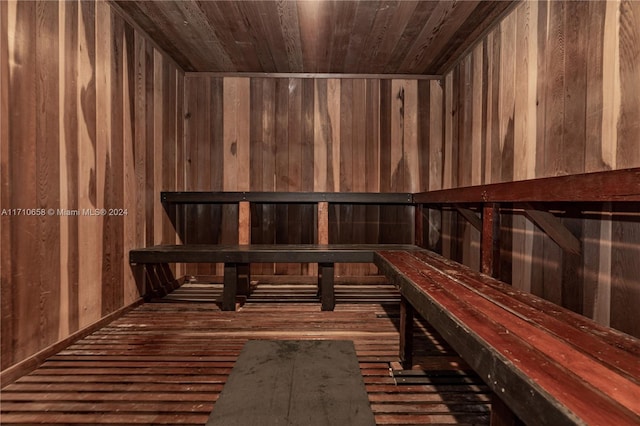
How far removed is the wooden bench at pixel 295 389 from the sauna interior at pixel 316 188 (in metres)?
0.37

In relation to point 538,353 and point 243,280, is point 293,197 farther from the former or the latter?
point 538,353

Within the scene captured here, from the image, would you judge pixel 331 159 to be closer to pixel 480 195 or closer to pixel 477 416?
pixel 480 195

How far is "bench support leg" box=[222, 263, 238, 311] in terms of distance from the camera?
2.75 meters

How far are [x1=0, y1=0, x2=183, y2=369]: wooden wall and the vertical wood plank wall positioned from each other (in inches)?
117

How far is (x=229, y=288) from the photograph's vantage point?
2760 millimetres

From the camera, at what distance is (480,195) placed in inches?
79.0

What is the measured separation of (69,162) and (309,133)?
228 centimetres

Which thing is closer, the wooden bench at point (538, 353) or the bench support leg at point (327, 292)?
the wooden bench at point (538, 353)

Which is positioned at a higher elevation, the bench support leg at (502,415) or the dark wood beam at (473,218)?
the dark wood beam at (473,218)

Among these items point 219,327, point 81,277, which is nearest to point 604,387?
point 219,327

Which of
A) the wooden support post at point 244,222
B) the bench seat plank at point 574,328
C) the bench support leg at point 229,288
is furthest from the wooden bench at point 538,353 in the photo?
the wooden support post at point 244,222

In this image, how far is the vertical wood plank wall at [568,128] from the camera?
4.81 ft

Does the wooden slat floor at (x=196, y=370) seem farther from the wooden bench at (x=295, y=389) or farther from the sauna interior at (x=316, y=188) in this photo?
the wooden bench at (x=295, y=389)

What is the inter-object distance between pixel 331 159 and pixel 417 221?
46.9 inches
